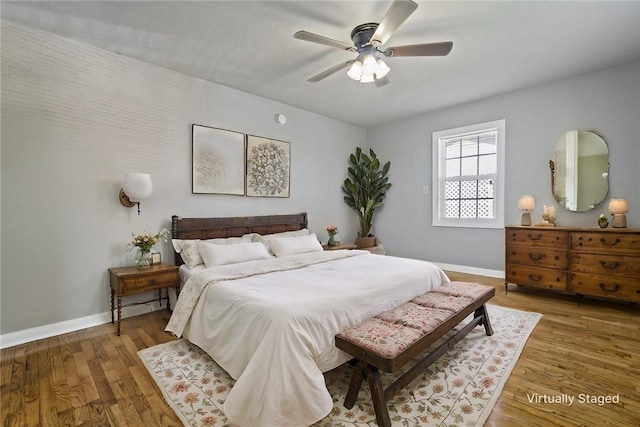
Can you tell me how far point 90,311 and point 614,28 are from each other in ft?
18.3

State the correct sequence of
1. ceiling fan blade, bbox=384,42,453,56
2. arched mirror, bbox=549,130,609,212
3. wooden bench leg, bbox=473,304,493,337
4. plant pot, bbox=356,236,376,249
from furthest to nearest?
plant pot, bbox=356,236,376,249
arched mirror, bbox=549,130,609,212
wooden bench leg, bbox=473,304,493,337
ceiling fan blade, bbox=384,42,453,56

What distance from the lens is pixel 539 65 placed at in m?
3.28

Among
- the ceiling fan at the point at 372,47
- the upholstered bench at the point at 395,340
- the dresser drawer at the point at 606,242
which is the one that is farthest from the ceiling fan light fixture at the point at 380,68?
the dresser drawer at the point at 606,242

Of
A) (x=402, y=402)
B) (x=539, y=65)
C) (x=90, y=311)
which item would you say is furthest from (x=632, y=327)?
(x=90, y=311)

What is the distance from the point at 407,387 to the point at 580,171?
11.9 ft

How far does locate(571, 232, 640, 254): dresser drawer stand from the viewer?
117 inches

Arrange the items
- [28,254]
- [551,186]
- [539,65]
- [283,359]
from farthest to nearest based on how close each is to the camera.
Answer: [551,186]
[539,65]
[28,254]
[283,359]

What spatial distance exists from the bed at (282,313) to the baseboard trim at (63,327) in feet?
2.08

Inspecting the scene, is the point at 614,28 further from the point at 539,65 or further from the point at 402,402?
the point at 402,402

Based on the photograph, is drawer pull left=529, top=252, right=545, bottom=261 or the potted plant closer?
drawer pull left=529, top=252, right=545, bottom=261

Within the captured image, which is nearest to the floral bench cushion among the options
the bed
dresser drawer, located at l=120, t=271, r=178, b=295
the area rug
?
the bed

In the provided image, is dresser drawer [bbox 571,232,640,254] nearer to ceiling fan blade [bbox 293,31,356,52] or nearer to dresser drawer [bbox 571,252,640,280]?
dresser drawer [bbox 571,252,640,280]

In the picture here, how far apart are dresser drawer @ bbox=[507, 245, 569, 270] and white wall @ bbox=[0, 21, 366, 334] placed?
3.87 m

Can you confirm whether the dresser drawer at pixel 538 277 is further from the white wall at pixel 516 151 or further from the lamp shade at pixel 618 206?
the lamp shade at pixel 618 206
